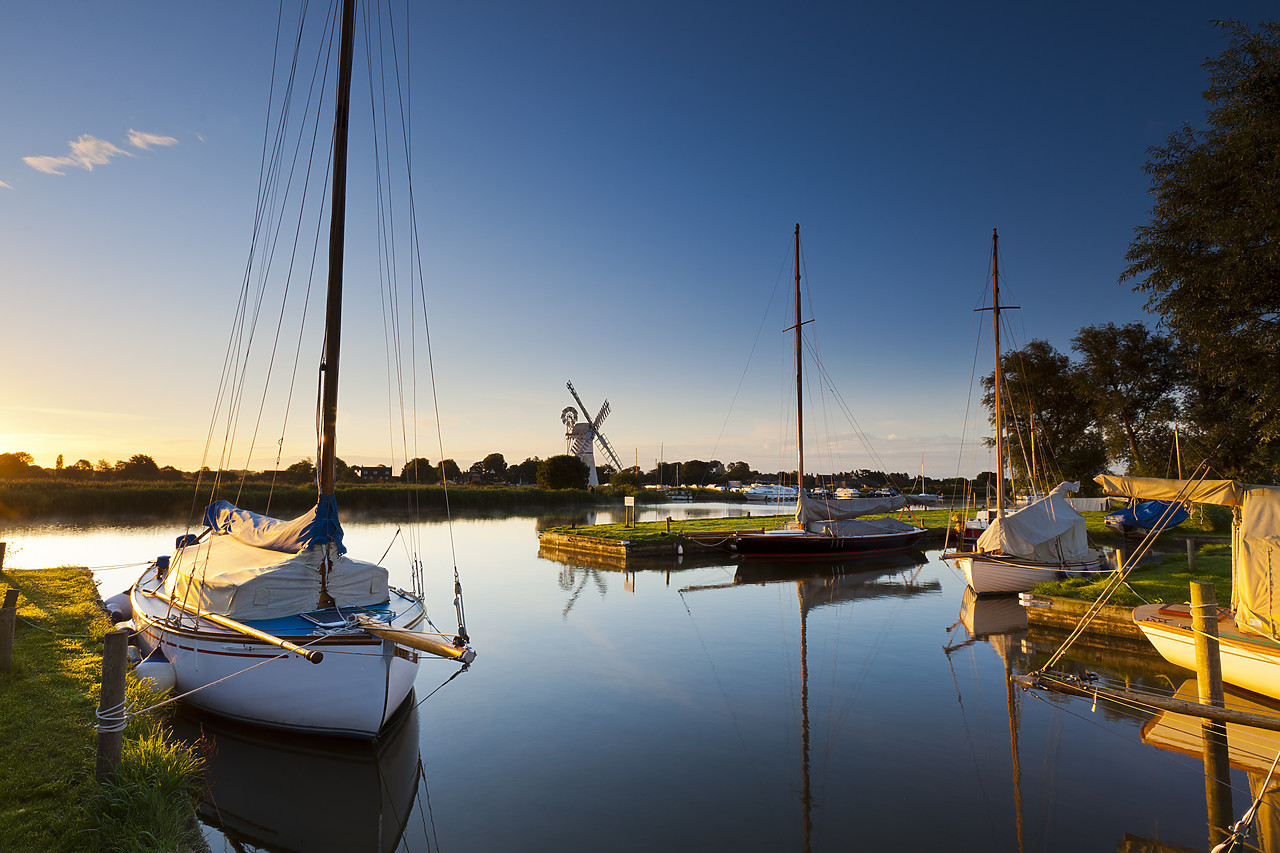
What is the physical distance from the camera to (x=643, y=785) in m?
7.74

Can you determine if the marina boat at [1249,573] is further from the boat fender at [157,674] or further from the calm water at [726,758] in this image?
the boat fender at [157,674]

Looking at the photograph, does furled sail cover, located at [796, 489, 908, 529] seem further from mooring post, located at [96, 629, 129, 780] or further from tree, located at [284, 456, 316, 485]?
tree, located at [284, 456, 316, 485]

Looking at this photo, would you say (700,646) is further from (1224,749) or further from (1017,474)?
(1017,474)

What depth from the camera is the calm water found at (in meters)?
6.67

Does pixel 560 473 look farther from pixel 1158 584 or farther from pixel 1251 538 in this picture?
pixel 1251 538

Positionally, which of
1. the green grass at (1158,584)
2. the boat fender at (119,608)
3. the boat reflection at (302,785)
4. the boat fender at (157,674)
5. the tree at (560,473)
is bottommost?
the boat reflection at (302,785)

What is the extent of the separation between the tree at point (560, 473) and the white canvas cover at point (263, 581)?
65.9 meters

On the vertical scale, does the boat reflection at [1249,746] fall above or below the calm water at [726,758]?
above

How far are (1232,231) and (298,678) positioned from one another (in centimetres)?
1829

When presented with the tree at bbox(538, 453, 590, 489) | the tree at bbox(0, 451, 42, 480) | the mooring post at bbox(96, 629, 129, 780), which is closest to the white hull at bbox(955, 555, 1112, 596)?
the mooring post at bbox(96, 629, 129, 780)

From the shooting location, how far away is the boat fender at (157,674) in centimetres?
900

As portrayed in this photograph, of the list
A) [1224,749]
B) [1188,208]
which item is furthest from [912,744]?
[1188,208]

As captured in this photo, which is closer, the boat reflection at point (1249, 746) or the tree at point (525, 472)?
the boat reflection at point (1249, 746)

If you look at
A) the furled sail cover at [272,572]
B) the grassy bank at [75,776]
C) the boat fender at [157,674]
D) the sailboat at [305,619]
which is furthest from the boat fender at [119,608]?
the boat fender at [157,674]
